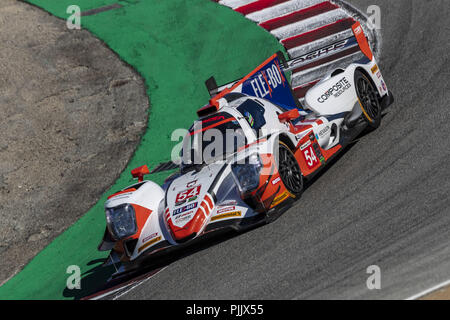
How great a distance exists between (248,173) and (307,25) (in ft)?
21.2

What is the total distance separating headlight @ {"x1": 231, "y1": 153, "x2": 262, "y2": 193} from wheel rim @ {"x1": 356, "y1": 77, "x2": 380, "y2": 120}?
243 centimetres

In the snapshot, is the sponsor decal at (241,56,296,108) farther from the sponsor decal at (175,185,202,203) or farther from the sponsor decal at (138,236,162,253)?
the sponsor decal at (138,236,162,253)

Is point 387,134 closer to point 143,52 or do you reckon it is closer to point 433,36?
point 433,36

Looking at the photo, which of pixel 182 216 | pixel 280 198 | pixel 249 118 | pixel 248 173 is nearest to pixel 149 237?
pixel 182 216

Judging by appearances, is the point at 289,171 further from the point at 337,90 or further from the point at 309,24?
the point at 309,24

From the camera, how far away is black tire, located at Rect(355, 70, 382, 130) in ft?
30.8

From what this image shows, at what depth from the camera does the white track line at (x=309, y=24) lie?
13.2m

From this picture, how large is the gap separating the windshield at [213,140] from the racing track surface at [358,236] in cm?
110

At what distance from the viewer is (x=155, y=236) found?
7.85m

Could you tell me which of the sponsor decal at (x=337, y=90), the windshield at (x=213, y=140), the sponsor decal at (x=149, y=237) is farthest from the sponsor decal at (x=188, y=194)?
the sponsor decal at (x=337, y=90)

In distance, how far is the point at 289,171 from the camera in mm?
8125

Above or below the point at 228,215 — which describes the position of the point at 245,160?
above
